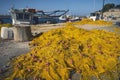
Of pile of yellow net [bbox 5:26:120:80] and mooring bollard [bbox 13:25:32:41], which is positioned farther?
mooring bollard [bbox 13:25:32:41]

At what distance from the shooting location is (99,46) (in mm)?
10906

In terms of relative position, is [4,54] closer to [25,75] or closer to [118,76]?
[25,75]

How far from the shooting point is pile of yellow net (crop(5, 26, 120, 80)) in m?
8.31

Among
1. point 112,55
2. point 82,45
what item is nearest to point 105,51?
point 112,55

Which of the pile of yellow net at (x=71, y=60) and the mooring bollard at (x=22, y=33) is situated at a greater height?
the mooring bollard at (x=22, y=33)

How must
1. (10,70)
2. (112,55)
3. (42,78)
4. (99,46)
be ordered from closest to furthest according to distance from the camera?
(42,78)
(10,70)
(112,55)
(99,46)

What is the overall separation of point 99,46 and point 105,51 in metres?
0.61

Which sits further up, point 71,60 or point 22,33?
point 22,33

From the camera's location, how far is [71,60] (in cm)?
923

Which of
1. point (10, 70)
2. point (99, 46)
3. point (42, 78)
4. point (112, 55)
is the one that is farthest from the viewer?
point (99, 46)

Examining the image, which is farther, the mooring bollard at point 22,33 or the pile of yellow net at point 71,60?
the mooring bollard at point 22,33

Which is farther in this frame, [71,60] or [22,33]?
[22,33]

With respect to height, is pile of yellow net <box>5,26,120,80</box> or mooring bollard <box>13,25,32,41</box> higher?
mooring bollard <box>13,25,32,41</box>

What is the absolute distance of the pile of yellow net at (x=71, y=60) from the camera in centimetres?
831
